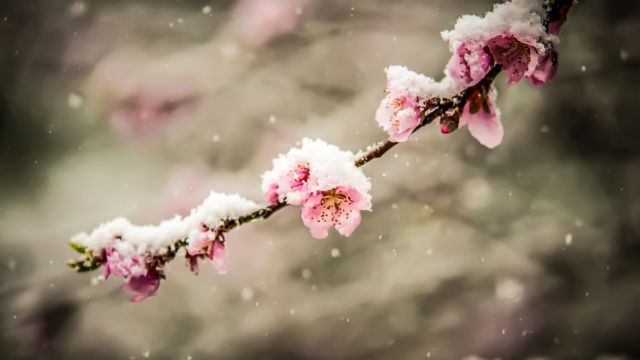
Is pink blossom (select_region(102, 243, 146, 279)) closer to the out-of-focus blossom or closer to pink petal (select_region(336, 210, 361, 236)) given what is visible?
pink petal (select_region(336, 210, 361, 236))

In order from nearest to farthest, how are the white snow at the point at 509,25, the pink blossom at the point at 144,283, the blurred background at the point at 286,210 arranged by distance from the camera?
the white snow at the point at 509,25 → the pink blossom at the point at 144,283 → the blurred background at the point at 286,210

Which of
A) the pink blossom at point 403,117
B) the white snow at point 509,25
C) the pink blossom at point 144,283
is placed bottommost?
the pink blossom at point 144,283

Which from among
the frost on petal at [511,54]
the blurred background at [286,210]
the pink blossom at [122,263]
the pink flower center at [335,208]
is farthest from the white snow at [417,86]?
the blurred background at [286,210]

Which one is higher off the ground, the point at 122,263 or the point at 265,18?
the point at 265,18

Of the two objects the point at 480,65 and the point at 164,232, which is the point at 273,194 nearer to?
the point at 164,232

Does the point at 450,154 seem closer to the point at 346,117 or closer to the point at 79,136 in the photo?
the point at 346,117

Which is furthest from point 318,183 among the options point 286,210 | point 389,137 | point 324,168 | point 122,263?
point 286,210

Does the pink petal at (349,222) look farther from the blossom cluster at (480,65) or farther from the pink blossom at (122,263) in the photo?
the pink blossom at (122,263)
